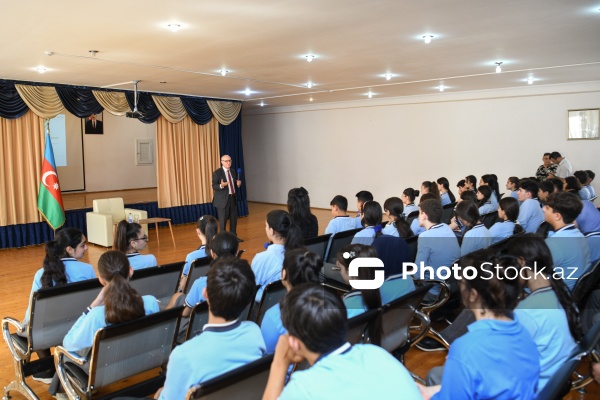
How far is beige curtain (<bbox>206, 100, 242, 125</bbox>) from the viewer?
1216cm

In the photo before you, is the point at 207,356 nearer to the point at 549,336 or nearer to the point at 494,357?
the point at 494,357

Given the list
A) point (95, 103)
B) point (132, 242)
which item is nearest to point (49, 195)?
point (95, 103)

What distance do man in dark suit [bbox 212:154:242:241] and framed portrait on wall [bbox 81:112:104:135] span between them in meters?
7.51

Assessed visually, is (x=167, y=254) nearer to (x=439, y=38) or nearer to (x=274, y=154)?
(x=439, y=38)

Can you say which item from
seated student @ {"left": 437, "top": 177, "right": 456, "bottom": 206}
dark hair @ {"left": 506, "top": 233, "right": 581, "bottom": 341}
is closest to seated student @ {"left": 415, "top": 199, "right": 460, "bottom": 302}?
dark hair @ {"left": 506, "top": 233, "right": 581, "bottom": 341}

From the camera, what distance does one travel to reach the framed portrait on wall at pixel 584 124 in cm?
A: 980

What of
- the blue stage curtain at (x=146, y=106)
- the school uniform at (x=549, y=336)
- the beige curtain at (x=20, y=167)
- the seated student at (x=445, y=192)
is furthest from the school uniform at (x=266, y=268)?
the blue stage curtain at (x=146, y=106)

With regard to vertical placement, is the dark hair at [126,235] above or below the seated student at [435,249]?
above

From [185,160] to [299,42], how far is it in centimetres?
637

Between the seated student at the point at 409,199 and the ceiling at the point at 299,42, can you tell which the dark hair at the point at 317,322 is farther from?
the seated student at the point at 409,199

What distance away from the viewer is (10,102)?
870 cm

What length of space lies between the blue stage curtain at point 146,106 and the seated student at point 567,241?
859 cm

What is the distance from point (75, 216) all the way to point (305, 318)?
940 cm

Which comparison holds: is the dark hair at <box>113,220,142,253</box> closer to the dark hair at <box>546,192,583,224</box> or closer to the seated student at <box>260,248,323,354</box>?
the seated student at <box>260,248,323,354</box>
